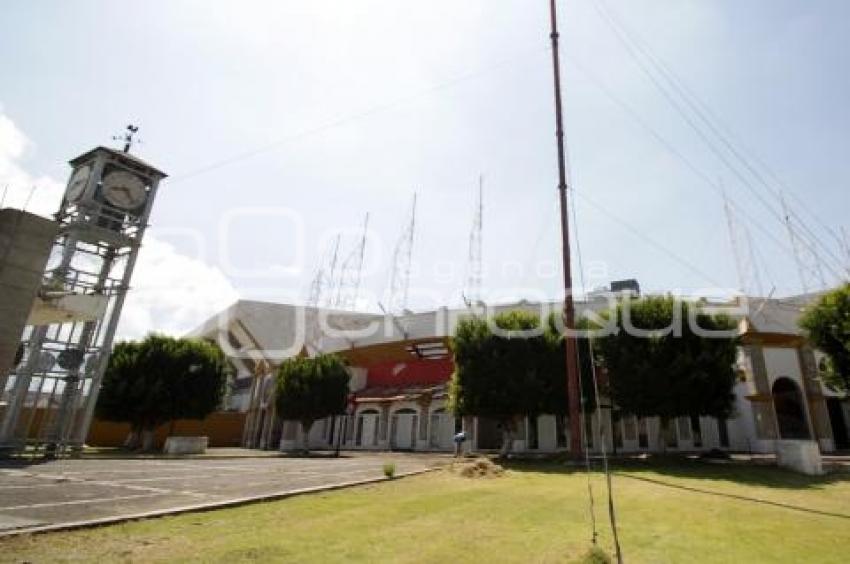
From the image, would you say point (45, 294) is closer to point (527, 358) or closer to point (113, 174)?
point (113, 174)

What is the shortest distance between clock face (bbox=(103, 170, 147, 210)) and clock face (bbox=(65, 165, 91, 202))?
99 cm

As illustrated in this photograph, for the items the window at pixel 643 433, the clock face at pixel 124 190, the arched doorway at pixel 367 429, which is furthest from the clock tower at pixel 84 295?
the window at pixel 643 433

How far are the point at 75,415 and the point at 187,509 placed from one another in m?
20.4

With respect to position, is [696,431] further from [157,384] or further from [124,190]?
[124,190]

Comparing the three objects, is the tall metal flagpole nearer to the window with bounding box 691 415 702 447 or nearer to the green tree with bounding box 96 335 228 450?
the window with bounding box 691 415 702 447

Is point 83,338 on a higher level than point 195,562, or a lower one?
higher

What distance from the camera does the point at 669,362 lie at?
25.6 meters

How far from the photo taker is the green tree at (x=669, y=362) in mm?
25234

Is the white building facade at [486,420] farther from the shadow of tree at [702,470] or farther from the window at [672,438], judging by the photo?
the shadow of tree at [702,470]

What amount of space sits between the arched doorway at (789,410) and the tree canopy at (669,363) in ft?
32.1

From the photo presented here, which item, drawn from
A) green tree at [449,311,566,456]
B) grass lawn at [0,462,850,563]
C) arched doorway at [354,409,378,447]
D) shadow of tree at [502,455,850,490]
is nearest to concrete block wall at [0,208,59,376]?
grass lawn at [0,462,850,563]

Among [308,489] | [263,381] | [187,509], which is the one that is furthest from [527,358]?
[263,381]

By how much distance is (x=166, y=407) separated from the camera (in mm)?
37219

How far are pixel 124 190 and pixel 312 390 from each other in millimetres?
19441
